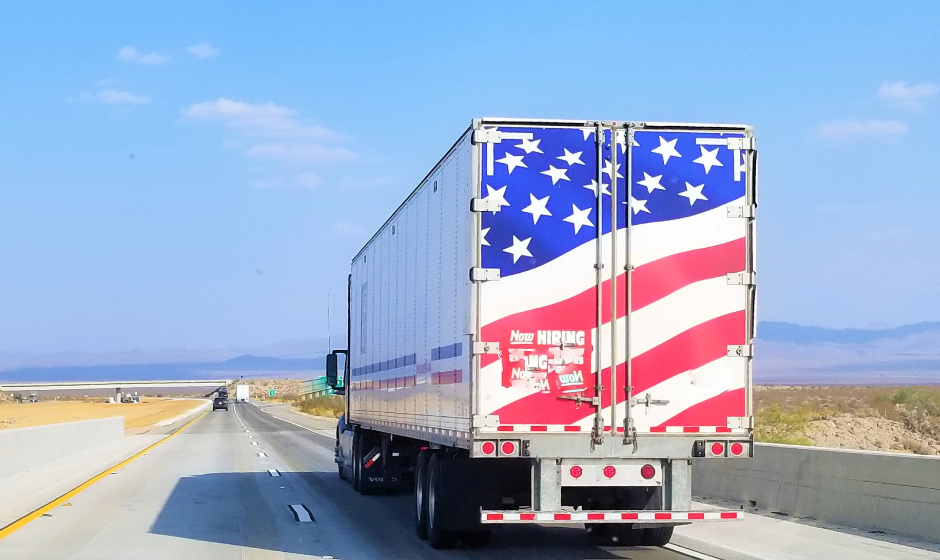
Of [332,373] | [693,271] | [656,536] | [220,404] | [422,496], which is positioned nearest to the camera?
[693,271]

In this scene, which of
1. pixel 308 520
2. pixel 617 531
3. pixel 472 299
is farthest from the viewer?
A: pixel 308 520

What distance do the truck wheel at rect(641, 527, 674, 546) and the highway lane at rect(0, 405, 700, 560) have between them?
0.09 metres

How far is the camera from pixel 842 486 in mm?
12852

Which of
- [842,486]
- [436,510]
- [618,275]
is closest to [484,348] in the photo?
[618,275]

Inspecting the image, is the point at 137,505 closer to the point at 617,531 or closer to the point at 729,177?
the point at 617,531

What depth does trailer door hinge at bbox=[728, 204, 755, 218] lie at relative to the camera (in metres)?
10.7

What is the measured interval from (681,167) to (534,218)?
5.15 ft

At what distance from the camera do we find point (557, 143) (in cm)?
1045

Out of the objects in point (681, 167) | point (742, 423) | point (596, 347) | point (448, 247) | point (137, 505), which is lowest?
point (137, 505)

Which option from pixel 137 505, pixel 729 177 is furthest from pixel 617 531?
pixel 137 505

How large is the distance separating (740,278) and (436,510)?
401 cm

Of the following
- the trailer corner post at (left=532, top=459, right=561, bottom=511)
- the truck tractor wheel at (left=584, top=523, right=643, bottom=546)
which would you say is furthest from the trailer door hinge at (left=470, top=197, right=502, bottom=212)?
the truck tractor wheel at (left=584, top=523, right=643, bottom=546)

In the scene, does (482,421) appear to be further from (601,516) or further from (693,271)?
(693,271)

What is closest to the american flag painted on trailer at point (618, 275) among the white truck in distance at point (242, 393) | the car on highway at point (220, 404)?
the car on highway at point (220, 404)
